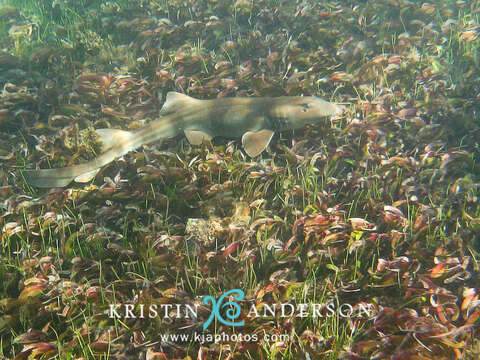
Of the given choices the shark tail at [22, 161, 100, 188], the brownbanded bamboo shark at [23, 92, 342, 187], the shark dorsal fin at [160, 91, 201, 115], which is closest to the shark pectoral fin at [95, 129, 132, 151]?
the brownbanded bamboo shark at [23, 92, 342, 187]

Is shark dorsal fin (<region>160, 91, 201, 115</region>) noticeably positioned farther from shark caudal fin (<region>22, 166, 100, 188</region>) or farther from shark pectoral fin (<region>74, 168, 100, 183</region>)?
shark caudal fin (<region>22, 166, 100, 188</region>)

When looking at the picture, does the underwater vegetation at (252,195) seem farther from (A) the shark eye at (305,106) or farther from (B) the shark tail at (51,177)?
(A) the shark eye at (305,106)

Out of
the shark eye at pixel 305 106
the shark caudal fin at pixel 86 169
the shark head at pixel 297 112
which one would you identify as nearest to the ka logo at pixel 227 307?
the shark caudal fin at pixel 86 169

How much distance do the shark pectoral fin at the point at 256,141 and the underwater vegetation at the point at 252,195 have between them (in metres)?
0.21

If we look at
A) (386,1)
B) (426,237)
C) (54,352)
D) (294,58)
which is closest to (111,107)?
(294,58)

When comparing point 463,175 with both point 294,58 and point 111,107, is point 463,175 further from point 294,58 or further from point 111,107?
point 111,107

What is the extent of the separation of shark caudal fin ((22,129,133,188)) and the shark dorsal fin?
2.62 ft

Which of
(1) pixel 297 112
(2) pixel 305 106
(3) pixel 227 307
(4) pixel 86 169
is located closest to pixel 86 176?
(4) pixel 86 169

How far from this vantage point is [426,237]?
4.08 m

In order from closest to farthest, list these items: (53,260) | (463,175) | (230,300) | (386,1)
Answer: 1. (230,300)
2. (53,260)
3. (463,175)
4. (386,1)

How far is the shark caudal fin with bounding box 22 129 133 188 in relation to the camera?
470 centimetres

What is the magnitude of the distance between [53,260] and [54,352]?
1105 mm

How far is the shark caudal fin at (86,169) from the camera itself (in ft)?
15.4

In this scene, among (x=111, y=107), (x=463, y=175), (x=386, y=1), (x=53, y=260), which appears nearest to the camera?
(x=53, y=260)
